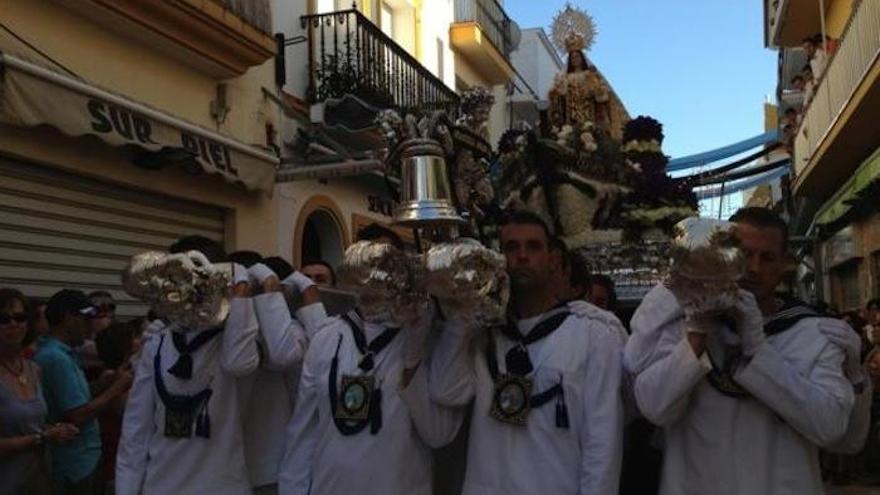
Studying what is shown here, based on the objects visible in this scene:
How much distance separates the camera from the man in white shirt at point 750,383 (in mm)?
2805

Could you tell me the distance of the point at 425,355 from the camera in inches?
132

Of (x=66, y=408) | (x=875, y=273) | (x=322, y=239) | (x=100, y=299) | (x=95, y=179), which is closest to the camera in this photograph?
(x=66, y=408)

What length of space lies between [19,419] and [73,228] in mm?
4199

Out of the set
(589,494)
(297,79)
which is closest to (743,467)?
(589,494)

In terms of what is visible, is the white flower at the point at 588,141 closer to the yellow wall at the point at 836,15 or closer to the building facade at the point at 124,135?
the building facade at the point at 124,135

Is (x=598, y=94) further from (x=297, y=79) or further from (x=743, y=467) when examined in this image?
(x=297, y=79)

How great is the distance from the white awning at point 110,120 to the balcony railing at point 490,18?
971 cm

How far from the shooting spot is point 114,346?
20.0 feet

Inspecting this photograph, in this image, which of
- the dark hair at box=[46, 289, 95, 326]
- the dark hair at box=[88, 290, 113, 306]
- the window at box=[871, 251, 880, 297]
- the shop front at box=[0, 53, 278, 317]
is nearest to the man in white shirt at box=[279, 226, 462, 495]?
the dark hair at box=[46, 289, 95, 326]

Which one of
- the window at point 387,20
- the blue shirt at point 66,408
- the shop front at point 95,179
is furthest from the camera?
the window at point 387,20

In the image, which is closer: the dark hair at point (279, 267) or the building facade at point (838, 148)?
the dark hair at point (279, 267)

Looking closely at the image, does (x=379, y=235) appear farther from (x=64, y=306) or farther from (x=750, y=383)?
(x=64, y=306)

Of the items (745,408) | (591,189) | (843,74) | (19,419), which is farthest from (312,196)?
(745,408)

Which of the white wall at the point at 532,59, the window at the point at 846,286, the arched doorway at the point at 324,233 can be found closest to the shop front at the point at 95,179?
the arched doorway at the point at 324,233
